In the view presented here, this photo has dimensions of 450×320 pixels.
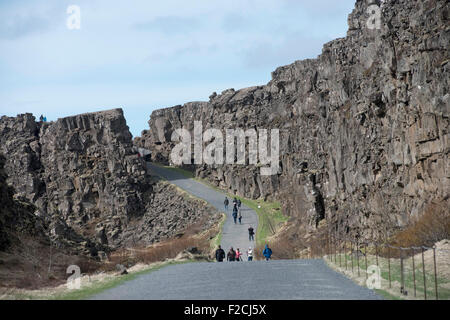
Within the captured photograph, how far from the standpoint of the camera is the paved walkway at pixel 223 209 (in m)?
58.6

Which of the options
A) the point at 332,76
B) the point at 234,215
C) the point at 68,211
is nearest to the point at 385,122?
the point at 332,76

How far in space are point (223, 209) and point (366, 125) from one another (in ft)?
93.1

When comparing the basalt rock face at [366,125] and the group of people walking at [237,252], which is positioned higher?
the basalt rock face at [366,125]

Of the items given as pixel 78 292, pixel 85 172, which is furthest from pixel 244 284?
pixel 85 172

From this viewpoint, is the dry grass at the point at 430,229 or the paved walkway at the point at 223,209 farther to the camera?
the paved walkway at the point at 223,209

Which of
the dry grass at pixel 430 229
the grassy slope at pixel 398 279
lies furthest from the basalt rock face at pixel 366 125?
the grassy slope at pixel 398 279

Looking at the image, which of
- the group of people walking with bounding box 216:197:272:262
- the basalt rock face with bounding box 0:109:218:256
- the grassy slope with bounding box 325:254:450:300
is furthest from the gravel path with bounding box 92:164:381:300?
the basalt rock face with bounding box 0:109:218:256

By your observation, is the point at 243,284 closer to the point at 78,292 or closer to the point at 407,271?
the point at 78,292

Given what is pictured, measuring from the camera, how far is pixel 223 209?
7619 centimetres

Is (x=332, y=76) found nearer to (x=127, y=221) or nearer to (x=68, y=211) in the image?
(x=127, y=221)

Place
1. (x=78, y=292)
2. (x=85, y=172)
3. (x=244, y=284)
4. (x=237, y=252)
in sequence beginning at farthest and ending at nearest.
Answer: (x=85, y=172), (x=237, y=252), (x=244, y=284), (x=78, y=292)

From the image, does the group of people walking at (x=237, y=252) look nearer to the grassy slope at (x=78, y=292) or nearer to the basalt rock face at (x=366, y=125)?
the basalt rock face at (x=366, y=125)

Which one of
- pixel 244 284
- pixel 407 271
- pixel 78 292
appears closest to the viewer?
pixel 78 292

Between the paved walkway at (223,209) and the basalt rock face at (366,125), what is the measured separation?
11.7 feet
